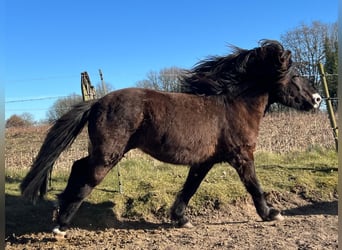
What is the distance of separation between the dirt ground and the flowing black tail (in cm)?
74

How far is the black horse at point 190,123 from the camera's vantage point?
4.73 metres

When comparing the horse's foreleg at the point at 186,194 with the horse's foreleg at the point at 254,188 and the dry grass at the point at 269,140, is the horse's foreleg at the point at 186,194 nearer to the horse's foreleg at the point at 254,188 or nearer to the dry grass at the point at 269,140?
the horse's foreleg at the point at 254,188

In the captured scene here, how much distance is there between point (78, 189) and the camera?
15.5 ft

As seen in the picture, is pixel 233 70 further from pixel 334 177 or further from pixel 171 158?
pixel 334 177

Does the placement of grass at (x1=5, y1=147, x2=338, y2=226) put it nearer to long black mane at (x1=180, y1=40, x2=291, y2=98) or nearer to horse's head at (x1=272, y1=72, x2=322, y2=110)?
horse's head at (x1=272, y1=72, x2=322, y2=110)

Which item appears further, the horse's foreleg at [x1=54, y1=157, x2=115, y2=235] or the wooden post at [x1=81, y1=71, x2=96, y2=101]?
the wooden post at [x1=81, y1=71, x2=96, y2=101]

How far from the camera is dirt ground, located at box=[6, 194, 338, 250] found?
4.51 metres

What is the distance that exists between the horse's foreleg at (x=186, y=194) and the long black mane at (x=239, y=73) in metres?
1.14

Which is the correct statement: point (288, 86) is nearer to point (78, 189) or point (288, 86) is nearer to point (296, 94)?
point (296, 94)

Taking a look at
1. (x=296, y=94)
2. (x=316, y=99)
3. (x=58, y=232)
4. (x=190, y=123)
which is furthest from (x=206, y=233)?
(x=316, y=99)

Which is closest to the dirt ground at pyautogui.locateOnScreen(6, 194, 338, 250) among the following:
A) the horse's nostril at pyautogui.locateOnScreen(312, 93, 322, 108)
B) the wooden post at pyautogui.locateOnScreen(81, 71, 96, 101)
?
the horse's nostril at pyautogui.locateOnScreen(312, 93, 322, 108)

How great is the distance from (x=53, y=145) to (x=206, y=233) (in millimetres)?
2355

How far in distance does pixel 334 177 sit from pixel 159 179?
11.0ft

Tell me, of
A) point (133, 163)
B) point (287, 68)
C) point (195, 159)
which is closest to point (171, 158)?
point (195, 159)
